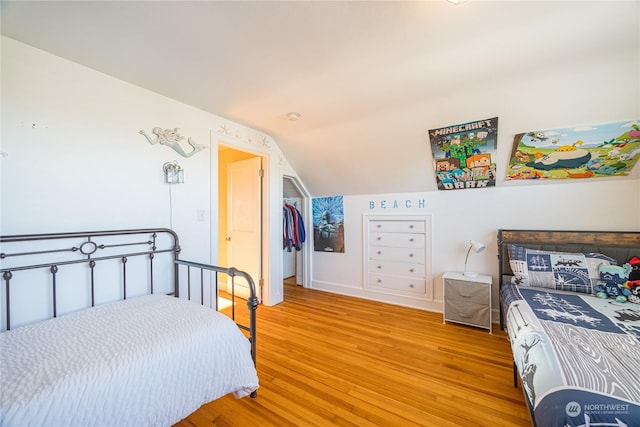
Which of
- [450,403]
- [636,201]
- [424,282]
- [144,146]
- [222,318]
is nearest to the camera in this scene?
[222,318]

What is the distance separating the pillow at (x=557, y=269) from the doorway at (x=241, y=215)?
298cm

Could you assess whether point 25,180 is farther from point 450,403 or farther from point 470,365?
point 470,365

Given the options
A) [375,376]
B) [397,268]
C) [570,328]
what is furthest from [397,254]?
[570,328]

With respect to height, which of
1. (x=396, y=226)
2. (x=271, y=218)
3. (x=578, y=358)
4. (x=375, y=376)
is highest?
(x=271, y=218)

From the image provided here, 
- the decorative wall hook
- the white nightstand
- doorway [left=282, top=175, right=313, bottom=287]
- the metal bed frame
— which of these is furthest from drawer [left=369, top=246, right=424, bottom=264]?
the decorative wall hook

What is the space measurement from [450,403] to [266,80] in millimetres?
2687

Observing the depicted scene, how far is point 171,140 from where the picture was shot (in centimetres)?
230

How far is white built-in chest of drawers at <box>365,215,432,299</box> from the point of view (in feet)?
10.7

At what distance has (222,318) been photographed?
60.2 inches

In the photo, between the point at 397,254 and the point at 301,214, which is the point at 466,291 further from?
the point at 301,214

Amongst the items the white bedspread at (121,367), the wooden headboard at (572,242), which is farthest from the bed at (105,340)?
the wooden headboard at (572,242)

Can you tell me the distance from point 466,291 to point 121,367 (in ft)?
9.71

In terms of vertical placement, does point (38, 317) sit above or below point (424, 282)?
above

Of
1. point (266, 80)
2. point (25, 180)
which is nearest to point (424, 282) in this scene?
point (266, 80)
